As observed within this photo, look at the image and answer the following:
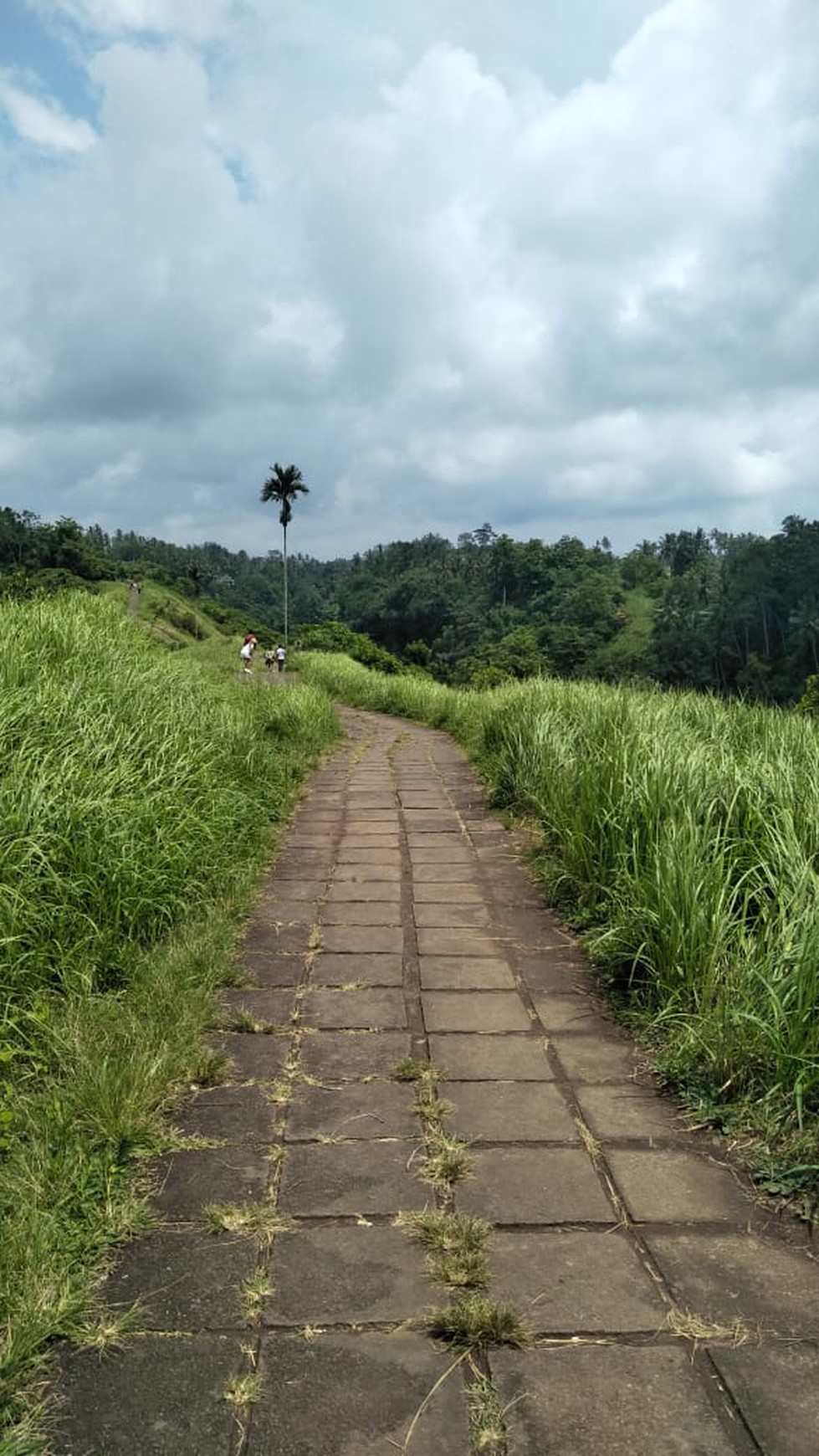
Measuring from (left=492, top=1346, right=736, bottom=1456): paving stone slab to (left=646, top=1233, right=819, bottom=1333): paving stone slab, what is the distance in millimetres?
177

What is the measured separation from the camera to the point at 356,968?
3539 millimetres

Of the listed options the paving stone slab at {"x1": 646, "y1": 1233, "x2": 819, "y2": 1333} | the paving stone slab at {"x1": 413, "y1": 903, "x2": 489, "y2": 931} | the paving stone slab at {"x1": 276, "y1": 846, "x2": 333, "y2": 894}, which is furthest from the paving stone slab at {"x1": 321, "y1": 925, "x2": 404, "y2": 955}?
the paving stone slab at {"x1": 646, "y1": 1233, "x2": 819, "y2": 1333}

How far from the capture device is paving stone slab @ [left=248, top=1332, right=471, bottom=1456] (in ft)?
4.64

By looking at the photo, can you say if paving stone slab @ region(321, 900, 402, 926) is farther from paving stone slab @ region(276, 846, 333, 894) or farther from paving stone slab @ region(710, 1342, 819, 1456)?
paving stone slab @ region(710, 1342, 819, 1456)

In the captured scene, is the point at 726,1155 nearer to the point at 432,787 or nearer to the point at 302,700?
the point at 432,787

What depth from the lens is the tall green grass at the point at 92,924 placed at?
6.07ft

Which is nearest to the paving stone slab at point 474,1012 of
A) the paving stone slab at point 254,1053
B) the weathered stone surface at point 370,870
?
the paving stone slab at point 254,1053

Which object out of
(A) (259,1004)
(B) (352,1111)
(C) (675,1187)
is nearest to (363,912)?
(A) (259,1004)

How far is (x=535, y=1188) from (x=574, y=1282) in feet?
1.06

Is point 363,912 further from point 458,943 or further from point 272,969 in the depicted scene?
point 272,969

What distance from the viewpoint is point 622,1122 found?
2432 mm

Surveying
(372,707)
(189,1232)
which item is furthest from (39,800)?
(372,707)

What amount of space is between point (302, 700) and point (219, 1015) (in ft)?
25.4

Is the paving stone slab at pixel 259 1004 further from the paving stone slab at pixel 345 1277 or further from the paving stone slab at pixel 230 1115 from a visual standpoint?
the paving stone slab at pixel 345 1277
